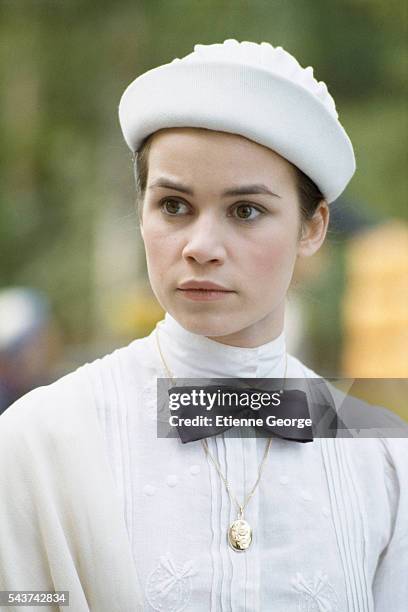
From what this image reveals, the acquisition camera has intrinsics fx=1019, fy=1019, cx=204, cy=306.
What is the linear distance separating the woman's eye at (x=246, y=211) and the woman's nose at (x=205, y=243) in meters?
0.03

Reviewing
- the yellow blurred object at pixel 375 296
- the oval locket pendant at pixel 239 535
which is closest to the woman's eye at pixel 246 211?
the oval locket pendant at pixel 239 535

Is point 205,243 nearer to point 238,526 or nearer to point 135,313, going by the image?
point 238,526

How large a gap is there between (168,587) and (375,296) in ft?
10.00

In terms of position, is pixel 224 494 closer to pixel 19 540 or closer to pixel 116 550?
pixel 116 550

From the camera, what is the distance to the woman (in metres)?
1.26

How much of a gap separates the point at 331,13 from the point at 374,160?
1583 millimetres

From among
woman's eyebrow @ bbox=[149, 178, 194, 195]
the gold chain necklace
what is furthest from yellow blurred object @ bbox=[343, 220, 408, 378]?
woman's eyebrow @ bbox=[149, 178, 194, 195]

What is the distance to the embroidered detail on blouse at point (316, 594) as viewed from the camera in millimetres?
1297

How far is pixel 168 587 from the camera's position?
1255mm

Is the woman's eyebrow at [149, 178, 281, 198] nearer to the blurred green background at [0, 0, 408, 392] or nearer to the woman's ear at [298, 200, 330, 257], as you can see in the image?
the woman's ear at [298, 200, 330, 257]

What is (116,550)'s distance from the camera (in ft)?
4.10

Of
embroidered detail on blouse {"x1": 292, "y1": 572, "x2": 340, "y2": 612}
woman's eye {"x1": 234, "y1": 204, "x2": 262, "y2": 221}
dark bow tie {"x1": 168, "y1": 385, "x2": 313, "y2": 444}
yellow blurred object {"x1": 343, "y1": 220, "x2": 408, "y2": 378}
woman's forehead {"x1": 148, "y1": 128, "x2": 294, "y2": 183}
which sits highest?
yellow blurred object {"x1": 343, "y1": 220, "x2": 408, "y2": 378}

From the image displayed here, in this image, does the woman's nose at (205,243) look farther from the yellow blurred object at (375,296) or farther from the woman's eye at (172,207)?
the yellow blurred object at (375,296)

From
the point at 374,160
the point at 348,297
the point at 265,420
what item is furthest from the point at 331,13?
the point at 265,420
